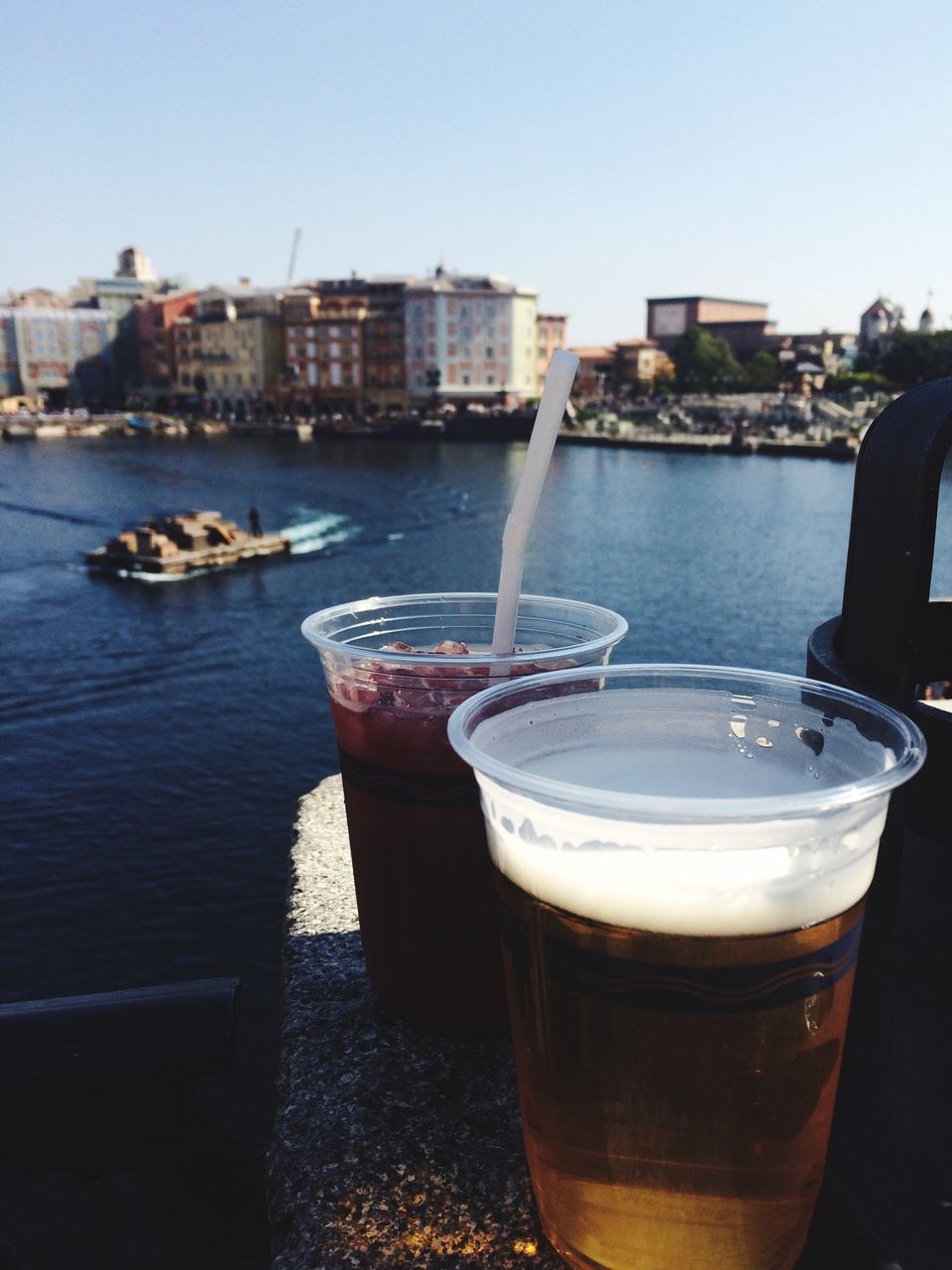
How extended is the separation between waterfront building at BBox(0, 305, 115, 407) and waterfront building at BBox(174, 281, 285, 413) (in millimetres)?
8003

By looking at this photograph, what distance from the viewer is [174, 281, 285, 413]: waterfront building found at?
62.7 m

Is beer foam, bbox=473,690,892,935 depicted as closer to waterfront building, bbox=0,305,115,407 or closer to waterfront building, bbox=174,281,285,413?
waterfront building, bbox=174,281,285,413

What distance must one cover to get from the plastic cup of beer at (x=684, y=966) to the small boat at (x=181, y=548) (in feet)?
68.2

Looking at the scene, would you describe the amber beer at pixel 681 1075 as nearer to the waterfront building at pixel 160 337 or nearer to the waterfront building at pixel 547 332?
the waterfront building at pixel 547 332

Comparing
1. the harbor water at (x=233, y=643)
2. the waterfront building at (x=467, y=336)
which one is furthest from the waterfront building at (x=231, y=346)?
the harbor water at (x=233, y=643)

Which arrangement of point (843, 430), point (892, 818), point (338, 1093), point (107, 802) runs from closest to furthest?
point (892, 818), point (338, 1093), point (107, 802), point (843, 430)

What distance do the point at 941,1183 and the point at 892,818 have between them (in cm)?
33

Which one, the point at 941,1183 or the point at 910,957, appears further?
the point at 910,957

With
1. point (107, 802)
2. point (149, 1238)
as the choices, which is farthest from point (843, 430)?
point (149, 1238)

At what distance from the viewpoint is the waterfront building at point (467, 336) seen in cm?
5793

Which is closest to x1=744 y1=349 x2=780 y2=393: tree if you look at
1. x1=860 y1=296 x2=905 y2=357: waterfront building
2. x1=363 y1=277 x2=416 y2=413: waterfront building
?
x1=860 y1=296 x2=905 y2=357: waterfront building

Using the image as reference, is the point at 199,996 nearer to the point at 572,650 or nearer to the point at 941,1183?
the point at 572,650

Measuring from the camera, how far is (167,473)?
3953cm

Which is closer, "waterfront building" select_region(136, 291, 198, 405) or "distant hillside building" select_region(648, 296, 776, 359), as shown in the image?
"waterfront building" select_region(136, 291, 198, 405)
